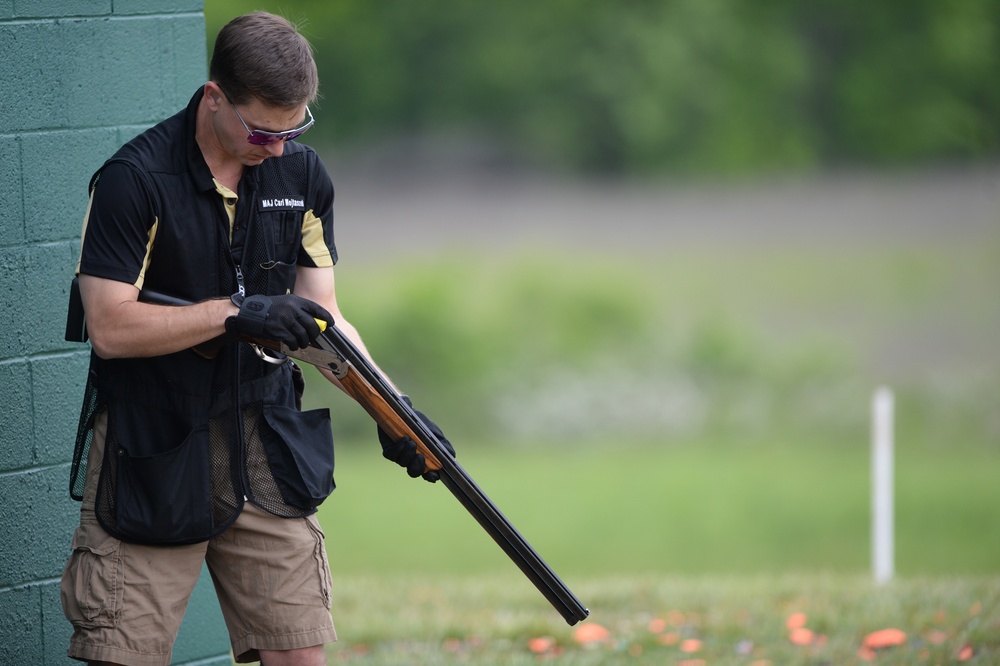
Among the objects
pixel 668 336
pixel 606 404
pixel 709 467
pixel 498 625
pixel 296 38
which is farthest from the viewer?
pixel 668 336

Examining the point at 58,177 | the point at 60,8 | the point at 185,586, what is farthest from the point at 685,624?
the point at 60,8

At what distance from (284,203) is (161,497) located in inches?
31.2

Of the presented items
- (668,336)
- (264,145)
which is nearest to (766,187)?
(668,336)

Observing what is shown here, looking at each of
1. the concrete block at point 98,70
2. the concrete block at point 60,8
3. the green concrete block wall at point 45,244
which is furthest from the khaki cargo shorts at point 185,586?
the concrete block at point 60,8

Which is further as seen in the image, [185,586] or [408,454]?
[408,454]

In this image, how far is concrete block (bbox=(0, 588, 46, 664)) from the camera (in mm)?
3871

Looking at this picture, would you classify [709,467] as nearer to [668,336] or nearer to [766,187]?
[668,336]

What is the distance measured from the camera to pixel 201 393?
3172mm

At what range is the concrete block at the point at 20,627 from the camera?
3.87 metres

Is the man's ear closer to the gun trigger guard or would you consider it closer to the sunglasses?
the sunglasses

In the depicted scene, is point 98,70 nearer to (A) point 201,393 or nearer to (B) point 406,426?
(A) point 201,393

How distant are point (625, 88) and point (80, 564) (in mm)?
24765

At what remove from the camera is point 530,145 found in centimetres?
2720

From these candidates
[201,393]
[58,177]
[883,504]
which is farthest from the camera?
[883,504]
